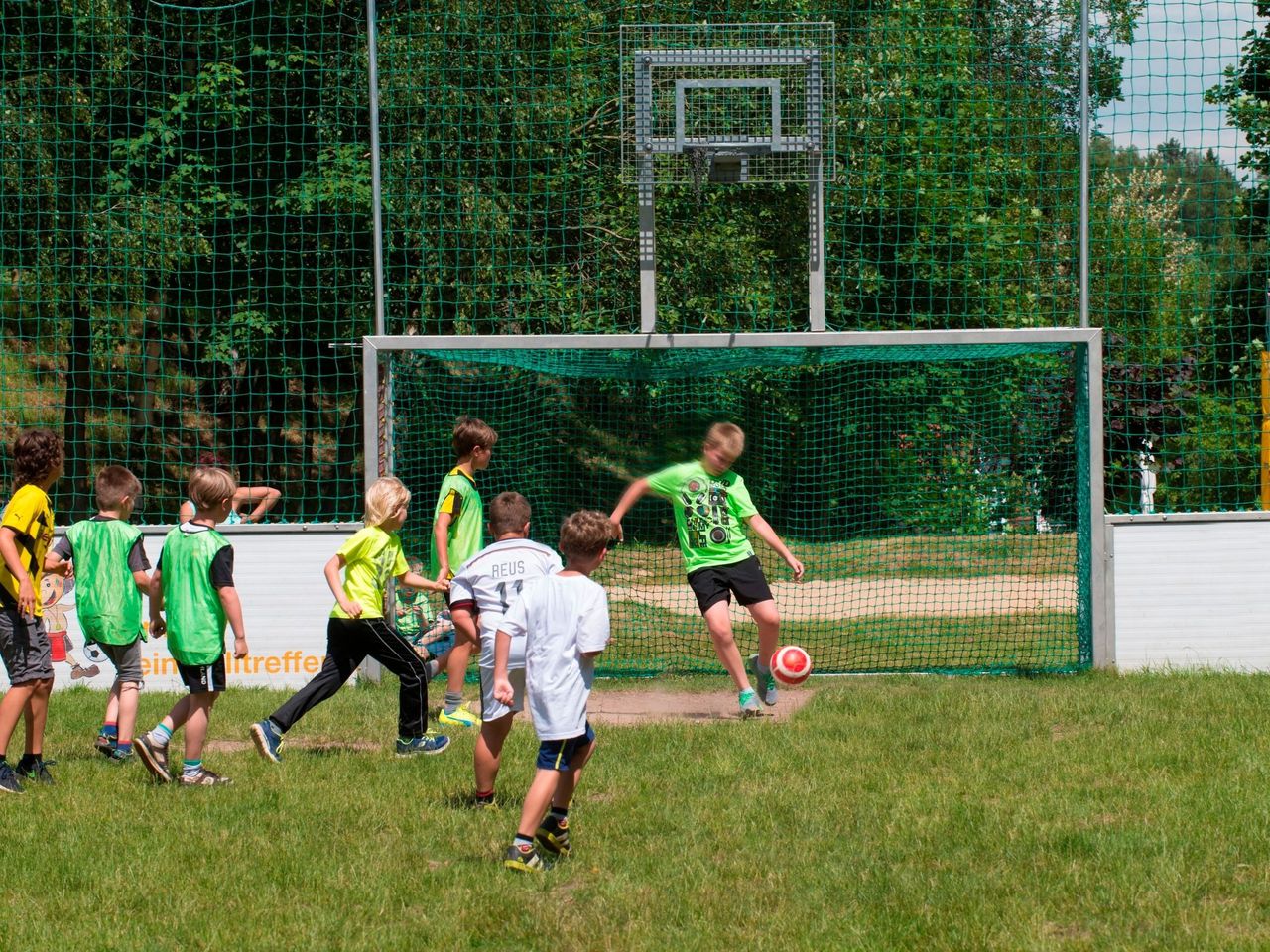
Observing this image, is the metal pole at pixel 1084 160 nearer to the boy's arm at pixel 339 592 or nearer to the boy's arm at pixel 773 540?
the boy's arm at pixel 773 540

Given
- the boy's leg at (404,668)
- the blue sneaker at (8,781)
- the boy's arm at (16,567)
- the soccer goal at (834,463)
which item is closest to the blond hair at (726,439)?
the soccer goal at (834,463)

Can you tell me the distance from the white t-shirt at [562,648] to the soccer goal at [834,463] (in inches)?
174

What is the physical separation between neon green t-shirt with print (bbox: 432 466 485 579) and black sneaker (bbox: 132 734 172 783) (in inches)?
75.7

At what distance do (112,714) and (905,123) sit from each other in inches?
338

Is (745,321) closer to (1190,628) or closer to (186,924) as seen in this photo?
(1190,628)

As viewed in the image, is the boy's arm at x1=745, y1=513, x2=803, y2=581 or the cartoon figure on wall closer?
the boy's arm at x1=745, y1=513, x2=803, y2=581

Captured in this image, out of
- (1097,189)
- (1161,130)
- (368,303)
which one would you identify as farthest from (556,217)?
(1161,130)

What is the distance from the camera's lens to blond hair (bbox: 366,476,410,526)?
23.2 feet

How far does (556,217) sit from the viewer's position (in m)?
15.4

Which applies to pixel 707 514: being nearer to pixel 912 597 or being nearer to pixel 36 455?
pixel 36 455

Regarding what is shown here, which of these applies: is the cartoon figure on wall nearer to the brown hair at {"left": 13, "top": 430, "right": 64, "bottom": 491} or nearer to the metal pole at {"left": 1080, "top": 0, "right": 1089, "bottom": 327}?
the brown hair at {"left": 13, "top": 430, "right": 64, "bottom": 491}

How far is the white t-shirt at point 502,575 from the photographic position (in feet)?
20.0

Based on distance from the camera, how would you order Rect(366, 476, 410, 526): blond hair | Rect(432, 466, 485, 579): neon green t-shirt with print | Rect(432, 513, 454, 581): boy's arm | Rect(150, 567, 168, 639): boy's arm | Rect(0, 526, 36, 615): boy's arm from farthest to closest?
Rect(432, 466, 485, 579): neon green t-shirt with print
Rect(432, 513, 454, 581): boy's arm
Rect(366, 476, 410, 526): blond hair
Rect(150, 567, 168, 639): boy's arm
Rect(0, 526, 36, 615): boy's arm

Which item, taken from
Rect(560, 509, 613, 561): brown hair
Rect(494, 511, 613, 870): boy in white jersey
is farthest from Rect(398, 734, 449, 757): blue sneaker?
Rect(560, 509, 613, 561): brown hair
